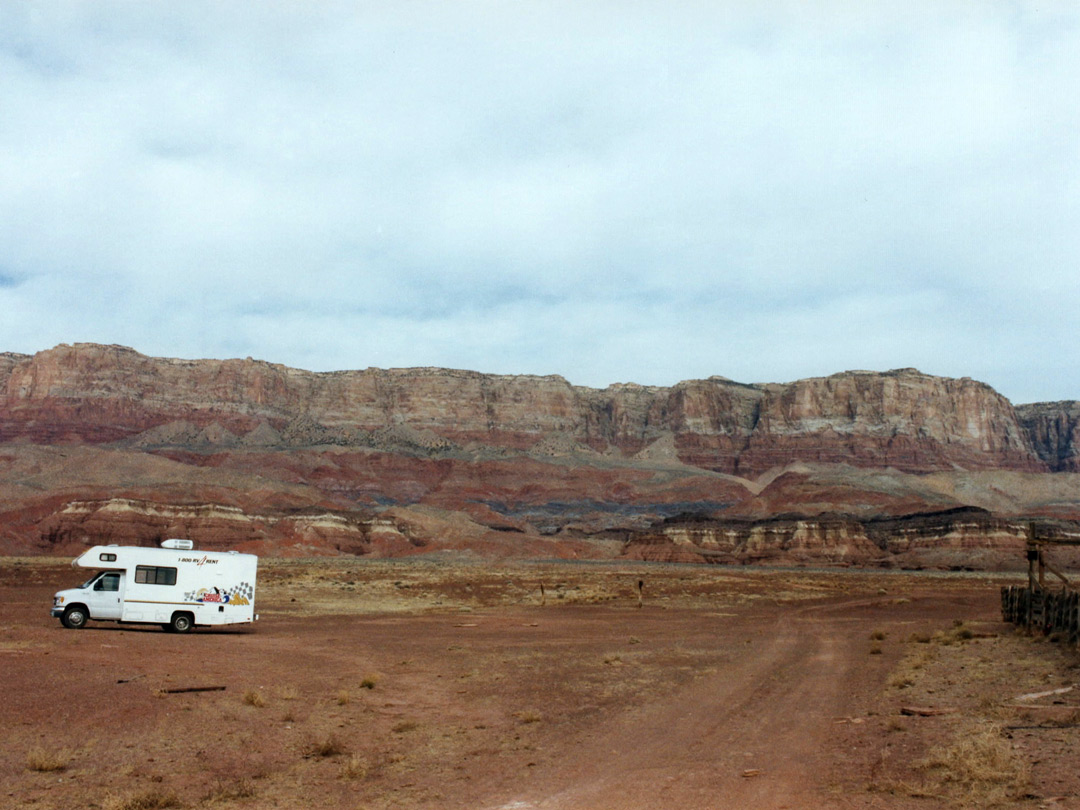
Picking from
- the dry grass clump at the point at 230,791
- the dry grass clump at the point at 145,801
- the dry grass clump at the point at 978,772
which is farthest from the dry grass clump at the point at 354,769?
the dry grass clump at the point at 978,772

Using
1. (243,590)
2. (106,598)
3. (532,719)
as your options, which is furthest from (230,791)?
(243,590)

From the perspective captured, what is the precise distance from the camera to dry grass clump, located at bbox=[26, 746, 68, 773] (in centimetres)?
1065

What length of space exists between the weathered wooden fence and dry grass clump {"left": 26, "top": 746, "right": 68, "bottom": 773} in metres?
20.7

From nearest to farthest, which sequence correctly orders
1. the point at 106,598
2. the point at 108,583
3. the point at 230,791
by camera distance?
the point at 230,791, the point at 106,598, the point at 108,583

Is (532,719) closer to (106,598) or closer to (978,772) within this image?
(978,772)

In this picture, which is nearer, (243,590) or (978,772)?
(978,772)

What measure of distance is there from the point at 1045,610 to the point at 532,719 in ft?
59.3

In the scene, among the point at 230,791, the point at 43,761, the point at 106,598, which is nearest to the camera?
the point at 230,791

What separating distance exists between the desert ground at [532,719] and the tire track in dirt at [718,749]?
5cm

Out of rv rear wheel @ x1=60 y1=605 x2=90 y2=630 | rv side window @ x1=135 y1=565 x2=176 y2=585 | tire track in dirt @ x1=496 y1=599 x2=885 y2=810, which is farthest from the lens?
rv side window @ x1=135 y1=565 x2=176 y2=585

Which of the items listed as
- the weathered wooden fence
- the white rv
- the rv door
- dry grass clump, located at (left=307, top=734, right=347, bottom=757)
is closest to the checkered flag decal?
the white rv

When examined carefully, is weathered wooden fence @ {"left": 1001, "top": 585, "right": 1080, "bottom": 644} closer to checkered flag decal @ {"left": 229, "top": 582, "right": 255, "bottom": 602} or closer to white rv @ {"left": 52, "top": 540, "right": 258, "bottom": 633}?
white rv @ {"left": 52, "top": 540, "right": 258, "bottom": 633}

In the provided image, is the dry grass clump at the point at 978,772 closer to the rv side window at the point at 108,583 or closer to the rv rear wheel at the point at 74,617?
the rv side window at the point at 108,583

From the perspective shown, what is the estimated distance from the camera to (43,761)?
35.0ft
